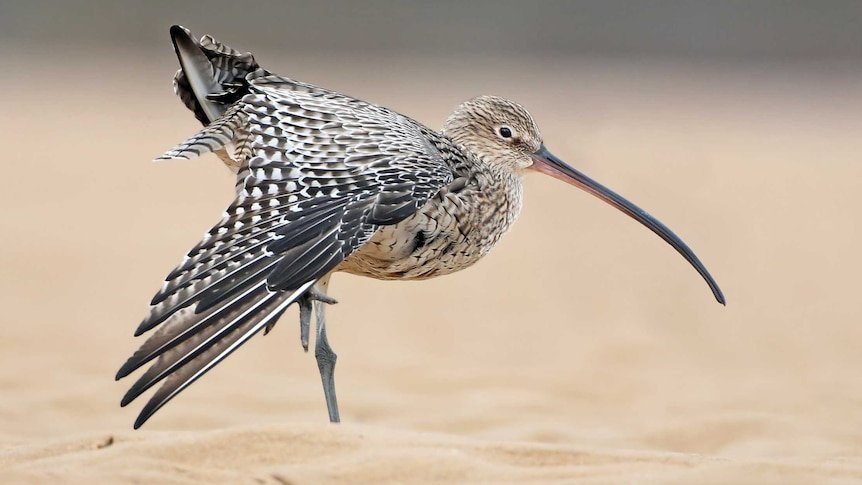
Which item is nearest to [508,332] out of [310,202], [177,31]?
[177,31]

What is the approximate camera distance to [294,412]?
959 centimetres

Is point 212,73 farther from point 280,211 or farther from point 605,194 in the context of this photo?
point 605,194

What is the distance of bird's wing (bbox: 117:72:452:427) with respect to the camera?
571 centimetres

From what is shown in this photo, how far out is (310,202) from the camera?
654 cm

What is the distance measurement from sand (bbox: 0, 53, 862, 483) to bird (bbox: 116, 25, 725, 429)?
1.91ft

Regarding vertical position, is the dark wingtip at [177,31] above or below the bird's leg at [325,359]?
above

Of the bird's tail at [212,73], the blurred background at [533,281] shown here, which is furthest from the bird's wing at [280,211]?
the blurred background at [533,281]

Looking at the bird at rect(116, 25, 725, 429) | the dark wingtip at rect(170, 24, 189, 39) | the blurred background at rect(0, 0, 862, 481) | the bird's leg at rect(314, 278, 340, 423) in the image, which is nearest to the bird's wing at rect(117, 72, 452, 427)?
the bird at rect(116, 25, 725, 429)

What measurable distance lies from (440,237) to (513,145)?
1.16 metres

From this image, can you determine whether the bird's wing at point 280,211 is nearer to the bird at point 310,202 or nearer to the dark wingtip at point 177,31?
the bird at point 310,202

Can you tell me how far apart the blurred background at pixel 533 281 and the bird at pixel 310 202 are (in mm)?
612

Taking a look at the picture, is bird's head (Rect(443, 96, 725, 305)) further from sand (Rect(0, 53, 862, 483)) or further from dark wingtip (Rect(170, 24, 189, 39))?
dark wingtip (Rect(170, 24, 189, 39))

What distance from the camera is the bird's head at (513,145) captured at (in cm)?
820

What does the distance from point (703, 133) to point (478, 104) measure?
16140 millimetres
